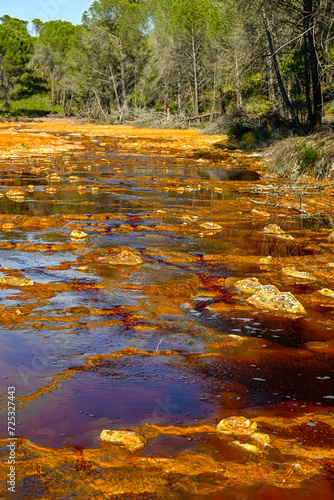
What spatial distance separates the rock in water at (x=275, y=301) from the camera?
166 inches


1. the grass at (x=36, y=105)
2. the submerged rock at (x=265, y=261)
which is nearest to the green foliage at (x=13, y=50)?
the grass at (x=36, y=105)

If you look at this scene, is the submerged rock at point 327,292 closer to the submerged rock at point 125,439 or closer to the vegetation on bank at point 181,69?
the submerged rock at point 125,439

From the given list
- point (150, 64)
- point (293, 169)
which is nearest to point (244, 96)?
point (150, 64)

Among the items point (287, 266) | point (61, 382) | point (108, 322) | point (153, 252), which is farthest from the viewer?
point (153, 252)

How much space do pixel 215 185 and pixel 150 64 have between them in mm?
31668

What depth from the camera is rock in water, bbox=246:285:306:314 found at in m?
4.23

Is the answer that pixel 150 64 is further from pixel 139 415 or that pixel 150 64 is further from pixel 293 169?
pixel 139 415

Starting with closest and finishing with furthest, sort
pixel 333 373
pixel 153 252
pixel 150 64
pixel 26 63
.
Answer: pixel 333 373 < pixel 153 252 < pixel 150 64 < pixel 26 63

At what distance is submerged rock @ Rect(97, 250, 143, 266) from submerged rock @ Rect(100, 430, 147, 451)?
325 centimetres

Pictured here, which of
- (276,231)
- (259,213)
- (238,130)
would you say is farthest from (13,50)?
(276,231)

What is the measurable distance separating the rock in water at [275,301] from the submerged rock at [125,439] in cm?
219

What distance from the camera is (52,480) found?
210 cm

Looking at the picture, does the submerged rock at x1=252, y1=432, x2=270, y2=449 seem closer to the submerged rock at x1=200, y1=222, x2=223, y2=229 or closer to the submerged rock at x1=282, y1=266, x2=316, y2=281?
the submerged rock at x1=282, y1=266, x2=316, y2=281

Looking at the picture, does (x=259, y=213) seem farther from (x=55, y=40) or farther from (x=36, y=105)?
(x=36, y=105)
